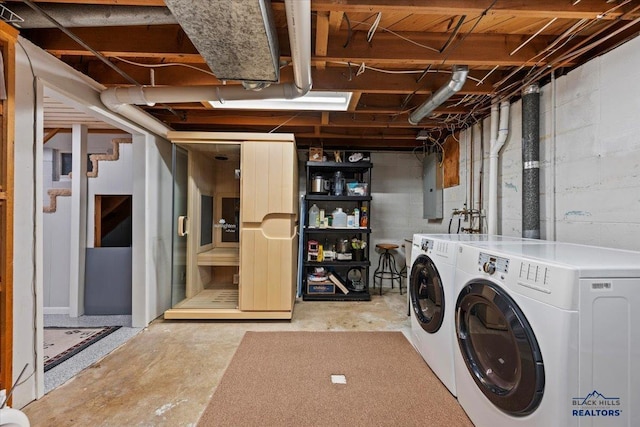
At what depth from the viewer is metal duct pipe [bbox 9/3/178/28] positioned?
1405mm

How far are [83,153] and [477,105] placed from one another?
4.24 m

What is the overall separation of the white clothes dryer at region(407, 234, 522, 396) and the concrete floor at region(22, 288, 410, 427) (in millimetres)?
535

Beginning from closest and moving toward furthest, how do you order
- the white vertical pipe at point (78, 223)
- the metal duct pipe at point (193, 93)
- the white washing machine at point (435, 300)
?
the white washing machine at point (435, 300)
the metal duct pipe at point (193, 93)
the white vertical pipe at point (78, 223)

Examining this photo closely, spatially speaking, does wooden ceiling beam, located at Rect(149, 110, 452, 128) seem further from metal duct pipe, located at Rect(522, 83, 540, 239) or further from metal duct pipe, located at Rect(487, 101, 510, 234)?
metal duct pipe, located at Rect(522, 83, 540, 239)

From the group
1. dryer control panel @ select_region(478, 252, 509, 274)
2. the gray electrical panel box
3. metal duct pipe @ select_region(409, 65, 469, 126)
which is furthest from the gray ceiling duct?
the gray electrical panel box

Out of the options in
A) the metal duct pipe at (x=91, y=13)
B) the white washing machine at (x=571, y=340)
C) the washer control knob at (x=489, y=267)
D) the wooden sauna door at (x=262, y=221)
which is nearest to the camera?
the white washing machine at (x=571, y=340)

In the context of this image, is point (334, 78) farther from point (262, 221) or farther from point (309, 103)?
point (262, 221)

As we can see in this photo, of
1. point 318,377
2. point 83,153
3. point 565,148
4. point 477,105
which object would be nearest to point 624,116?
point 565,148

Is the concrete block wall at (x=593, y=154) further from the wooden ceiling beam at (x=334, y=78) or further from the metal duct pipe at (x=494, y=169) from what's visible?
the wooden ceiling beam at (x=334, y=78)

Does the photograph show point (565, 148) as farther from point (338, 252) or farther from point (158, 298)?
point (158, 298)

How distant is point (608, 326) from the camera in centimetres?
94

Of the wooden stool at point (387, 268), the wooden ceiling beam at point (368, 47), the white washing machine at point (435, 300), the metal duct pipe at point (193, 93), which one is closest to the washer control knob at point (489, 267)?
the white washing machine at point (435, 300)

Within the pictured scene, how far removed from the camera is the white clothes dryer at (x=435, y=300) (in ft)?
5.47

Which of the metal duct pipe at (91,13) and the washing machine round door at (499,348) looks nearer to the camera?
the washing machine round door at (499,348)
